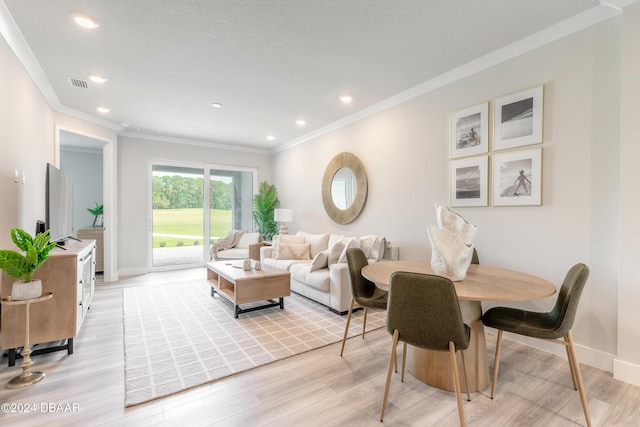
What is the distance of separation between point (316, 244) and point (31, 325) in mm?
3374

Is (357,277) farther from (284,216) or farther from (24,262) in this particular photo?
(284,216)

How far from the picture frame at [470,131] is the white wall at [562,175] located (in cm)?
10

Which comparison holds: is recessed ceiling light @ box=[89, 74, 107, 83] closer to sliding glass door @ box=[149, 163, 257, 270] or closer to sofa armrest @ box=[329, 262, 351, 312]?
sliding glass door @ box=[149, 163, 257, 270]

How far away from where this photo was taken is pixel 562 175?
96.3 inches

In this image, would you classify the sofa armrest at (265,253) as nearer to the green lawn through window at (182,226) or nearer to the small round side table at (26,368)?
the green lawn through window at (182,226)

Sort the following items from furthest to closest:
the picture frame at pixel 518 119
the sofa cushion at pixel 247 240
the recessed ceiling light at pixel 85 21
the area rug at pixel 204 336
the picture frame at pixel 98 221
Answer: the sofa cushion at pixel 247 240, the picture frame at pixel 98 221, the picture frame at pixel 518 119, the recessed ceiling light at pixel 85 21, the area rug at pixel 204 336

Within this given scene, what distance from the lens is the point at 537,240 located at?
8.50ft

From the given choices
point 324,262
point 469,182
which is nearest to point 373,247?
point 324,262

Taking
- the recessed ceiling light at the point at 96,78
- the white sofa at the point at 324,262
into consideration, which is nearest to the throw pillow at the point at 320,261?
the white sofa at the point at 324,262

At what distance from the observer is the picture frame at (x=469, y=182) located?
9.66 feet

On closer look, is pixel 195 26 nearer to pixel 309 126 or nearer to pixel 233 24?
pixel 233 24

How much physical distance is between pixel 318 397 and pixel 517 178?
2555 millimetres

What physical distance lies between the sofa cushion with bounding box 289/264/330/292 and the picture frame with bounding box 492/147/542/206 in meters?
2.04

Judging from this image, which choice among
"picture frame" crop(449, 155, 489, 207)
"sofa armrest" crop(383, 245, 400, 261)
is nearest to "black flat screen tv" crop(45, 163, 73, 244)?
"sofa armrest" crop(383, 245, 400, 261)
